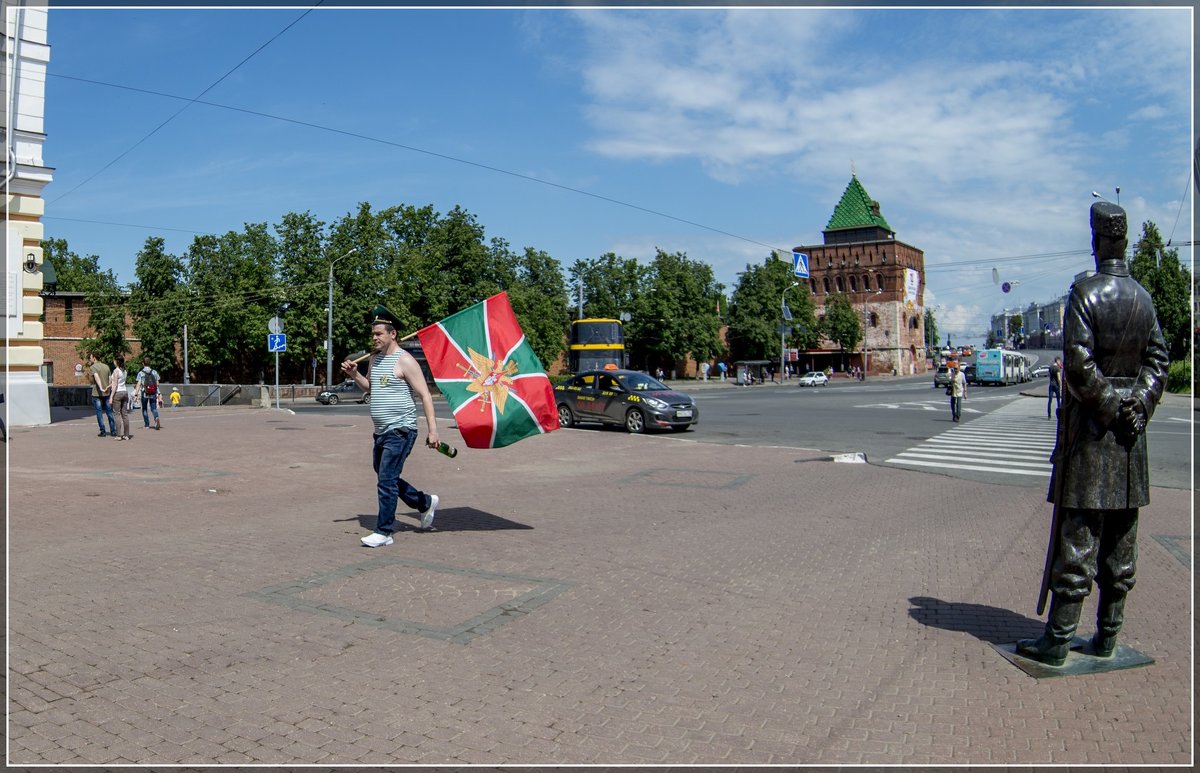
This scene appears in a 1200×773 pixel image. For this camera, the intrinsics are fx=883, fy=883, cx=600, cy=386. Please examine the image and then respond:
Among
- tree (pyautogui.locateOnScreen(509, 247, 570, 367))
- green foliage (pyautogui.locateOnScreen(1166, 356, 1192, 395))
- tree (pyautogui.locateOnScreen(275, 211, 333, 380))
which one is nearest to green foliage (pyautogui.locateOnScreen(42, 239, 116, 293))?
tree (pyautogui.locateOnScreen(275, 211, 333, 380))

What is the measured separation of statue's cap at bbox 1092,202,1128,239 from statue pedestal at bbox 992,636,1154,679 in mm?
2254

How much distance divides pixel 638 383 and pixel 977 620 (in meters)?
17.9

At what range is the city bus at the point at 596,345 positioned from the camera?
50.0 meters

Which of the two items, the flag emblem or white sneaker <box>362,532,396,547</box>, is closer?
white sneaker <box>362,532,396,547</box>

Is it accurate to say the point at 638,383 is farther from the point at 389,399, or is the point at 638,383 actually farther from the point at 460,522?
the point at 389,399

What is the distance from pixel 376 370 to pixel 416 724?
4.42 m

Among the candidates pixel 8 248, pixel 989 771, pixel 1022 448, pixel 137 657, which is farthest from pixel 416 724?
pixel 8 248

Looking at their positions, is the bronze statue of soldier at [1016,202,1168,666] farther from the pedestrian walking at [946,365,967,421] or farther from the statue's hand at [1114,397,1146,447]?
the pedestrian walking at [946,365,967,421]

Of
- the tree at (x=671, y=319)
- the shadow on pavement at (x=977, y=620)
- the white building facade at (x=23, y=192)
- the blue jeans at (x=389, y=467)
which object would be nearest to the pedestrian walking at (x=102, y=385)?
the white building facade at (x=23, y=192)

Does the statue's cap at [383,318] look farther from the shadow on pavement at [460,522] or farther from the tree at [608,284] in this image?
the tree at [608,284]

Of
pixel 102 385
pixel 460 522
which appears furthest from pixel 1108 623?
pixel 102 385

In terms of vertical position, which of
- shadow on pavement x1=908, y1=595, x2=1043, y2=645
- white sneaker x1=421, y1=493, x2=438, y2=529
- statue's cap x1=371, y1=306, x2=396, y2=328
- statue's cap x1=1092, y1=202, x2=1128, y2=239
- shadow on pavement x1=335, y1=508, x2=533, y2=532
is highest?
statue's cap x1=1092, y1=202, x2=1128, y2=239

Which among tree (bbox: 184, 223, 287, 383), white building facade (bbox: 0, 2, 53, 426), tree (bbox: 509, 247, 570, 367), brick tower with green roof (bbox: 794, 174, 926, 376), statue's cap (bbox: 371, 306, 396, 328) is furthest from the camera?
brick tower with green roof (bbox: 794, 174, 926, 376)

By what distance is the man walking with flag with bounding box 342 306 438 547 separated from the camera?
7660 mm
